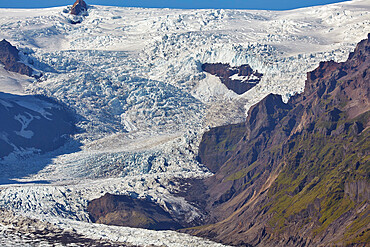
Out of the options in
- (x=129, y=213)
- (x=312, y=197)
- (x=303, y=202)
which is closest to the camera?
(x=312, y=197)

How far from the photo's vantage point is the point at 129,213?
605ft

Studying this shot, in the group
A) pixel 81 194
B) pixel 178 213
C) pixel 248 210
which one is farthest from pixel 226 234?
pixel 81 194

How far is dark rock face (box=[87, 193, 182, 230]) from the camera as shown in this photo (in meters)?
181

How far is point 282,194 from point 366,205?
108 ft

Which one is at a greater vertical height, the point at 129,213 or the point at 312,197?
the point at 129,213

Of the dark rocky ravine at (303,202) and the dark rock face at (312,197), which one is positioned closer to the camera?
the dark rock face at (312,197)

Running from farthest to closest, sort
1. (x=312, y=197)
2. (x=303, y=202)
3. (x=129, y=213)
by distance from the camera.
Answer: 1. (x=129, y=213)
2. (x=303, y=202)
3. (x=312, y=197)

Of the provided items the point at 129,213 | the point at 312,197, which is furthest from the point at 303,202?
the point at 129,213

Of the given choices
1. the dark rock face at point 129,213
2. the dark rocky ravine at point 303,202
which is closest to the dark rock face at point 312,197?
the dark rocky ravine at point 303,202

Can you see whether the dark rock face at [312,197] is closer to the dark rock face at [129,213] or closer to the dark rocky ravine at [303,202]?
the dark rocky ravine at [303,202]

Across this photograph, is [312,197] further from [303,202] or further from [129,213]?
[129,213]

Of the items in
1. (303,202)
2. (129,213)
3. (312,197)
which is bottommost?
(303,202)

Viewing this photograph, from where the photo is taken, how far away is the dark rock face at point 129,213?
180625mm

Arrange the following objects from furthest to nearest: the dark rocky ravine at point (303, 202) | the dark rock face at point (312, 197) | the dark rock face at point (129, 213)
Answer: the dark rock face at point (129, 213), the dark rocky ravine at point (303, 202), the dark rock face at point (312, 197)
